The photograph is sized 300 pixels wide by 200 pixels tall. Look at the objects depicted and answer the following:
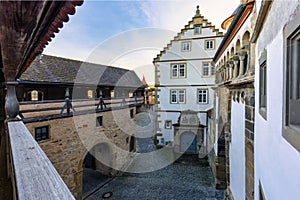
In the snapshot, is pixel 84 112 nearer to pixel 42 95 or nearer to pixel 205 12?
pixel 42 95

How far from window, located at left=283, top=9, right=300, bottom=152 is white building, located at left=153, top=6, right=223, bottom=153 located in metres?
12.1

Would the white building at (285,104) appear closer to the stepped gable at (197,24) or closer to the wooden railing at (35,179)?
the wooden railing at (35,179)

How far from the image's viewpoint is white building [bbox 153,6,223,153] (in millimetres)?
13211

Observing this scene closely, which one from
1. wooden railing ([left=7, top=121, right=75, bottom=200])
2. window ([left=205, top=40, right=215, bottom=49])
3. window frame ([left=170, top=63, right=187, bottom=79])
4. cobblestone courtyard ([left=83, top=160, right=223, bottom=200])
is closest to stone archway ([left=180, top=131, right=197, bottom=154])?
cobblestone courtyard ([left=83, top=160, right=223, bottom=200])

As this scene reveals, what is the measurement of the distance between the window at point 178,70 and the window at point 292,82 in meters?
12.6

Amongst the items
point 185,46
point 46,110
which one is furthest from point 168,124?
→ point 46,110

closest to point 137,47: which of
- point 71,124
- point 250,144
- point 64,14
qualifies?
point 71,124

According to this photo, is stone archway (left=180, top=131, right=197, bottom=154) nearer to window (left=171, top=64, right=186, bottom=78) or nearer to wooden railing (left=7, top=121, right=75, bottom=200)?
window (left=171, top=64, right=186, bottom=78)

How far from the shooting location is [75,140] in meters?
7.12

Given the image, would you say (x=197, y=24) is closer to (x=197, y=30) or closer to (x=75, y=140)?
(x=197, y=30)

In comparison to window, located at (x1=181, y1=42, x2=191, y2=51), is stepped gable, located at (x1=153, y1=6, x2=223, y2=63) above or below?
above

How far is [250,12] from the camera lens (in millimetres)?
3742

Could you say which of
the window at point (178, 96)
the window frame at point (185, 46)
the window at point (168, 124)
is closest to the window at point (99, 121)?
the window at point (168, 124)

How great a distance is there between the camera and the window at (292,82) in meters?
1.25
